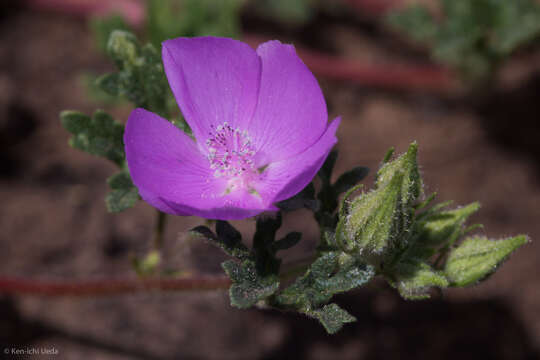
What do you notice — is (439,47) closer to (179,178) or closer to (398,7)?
(398,7)

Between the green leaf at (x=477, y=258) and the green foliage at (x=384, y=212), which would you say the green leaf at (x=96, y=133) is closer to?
the green foliage at (x=384, y=212)

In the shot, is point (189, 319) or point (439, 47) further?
point (439, 47)

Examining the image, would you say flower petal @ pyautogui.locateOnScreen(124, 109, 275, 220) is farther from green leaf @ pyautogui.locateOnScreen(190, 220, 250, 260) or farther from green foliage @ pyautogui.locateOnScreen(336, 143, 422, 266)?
green foliage @ pyautogui.locateOnScreen(336, 143, 422, 266)

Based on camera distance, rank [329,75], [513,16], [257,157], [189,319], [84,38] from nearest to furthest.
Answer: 1. [257,157]
2. [189,319]
3. [513,16]
4. [329,75]
5. [84,38]

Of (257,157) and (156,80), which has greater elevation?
(156,80)

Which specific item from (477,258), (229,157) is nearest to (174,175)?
(229,157)

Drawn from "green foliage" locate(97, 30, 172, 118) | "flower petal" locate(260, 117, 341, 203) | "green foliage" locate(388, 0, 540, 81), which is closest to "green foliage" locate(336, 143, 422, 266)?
"flower petal" locate(260, 117, 341, 203)

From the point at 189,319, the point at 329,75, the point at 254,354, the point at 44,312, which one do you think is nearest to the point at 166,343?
the point at 189,319
